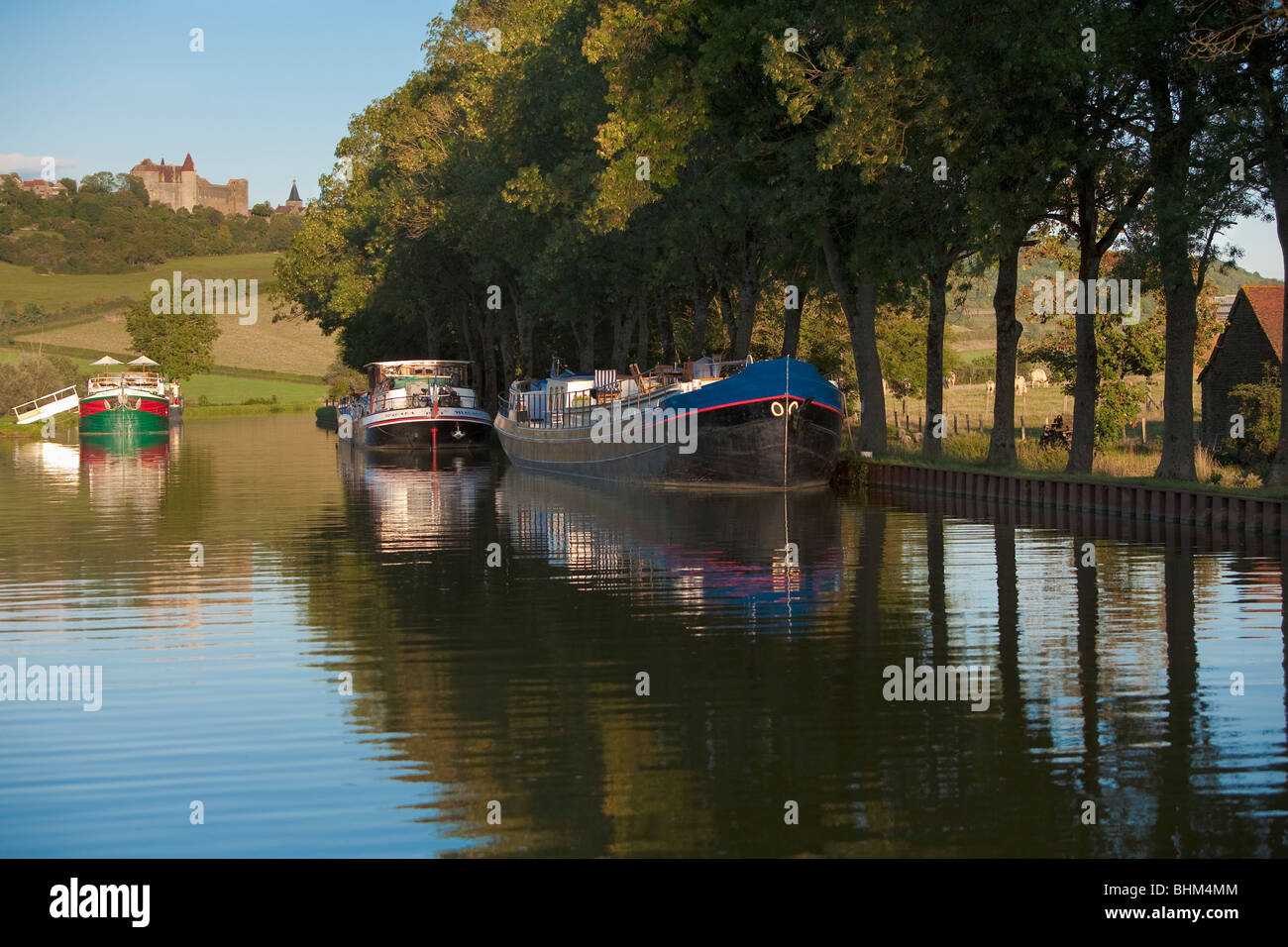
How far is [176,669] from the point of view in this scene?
53.1ft

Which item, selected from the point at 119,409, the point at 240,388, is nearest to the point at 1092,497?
the point at 119,409

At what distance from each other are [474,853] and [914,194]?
29.6 m

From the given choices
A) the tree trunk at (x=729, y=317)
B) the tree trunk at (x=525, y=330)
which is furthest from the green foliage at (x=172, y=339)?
the tree trunk at (x=729, y=317)

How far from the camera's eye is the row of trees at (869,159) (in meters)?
28.9

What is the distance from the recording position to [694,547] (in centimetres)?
2752

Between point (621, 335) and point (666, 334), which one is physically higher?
point (621, 335)

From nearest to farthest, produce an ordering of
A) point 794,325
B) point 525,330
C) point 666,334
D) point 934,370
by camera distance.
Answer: point 934,370, point 794,325, point 666,334, point 525,330

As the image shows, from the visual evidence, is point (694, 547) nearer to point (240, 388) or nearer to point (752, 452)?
point (752, 452)

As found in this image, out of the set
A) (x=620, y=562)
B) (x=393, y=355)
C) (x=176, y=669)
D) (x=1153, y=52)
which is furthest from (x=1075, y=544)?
(x=393, y=355)

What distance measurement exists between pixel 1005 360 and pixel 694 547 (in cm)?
1376

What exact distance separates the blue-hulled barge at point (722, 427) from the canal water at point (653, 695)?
363 inches

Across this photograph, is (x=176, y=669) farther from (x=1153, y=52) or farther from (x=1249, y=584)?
(x=1153, y=52)

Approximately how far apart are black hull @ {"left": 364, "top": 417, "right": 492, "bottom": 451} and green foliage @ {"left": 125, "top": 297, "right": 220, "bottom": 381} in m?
83.9

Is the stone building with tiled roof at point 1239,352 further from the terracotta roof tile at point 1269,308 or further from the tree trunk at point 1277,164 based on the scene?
the tree trunk at point 1277,164
